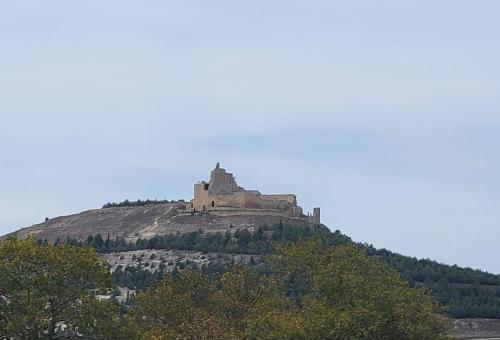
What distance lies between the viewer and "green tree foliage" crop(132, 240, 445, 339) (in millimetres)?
47344

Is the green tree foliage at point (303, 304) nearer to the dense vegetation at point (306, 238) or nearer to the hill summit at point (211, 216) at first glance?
the dense vegetation at point (306, 238)

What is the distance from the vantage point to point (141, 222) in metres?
122

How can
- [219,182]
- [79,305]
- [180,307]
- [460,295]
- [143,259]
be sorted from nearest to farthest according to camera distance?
[79,305]
[180,307]
[460,295]
[143,259]
[219,182]

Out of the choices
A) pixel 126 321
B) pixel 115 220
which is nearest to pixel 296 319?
pixel 126 321

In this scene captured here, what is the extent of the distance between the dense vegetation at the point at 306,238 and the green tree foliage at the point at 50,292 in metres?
49.4

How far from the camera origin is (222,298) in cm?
5662

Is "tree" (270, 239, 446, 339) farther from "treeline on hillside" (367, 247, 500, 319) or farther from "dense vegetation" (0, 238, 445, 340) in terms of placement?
"treeline on hillside" (367, 247, 500, 319)

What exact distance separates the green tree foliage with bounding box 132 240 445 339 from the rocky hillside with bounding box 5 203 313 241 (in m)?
51.6

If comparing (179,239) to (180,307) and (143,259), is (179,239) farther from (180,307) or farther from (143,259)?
(180,307)

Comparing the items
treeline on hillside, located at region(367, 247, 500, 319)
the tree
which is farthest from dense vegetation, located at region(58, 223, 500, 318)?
the tree

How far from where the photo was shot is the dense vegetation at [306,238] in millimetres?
97375

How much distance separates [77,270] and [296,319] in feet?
31.8

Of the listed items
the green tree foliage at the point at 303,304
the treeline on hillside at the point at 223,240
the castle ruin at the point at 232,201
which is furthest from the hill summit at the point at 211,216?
the green tree foliage at the point at 303,304

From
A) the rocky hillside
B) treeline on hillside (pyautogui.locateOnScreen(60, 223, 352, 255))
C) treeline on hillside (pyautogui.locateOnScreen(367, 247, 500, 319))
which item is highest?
the rocky hillside
